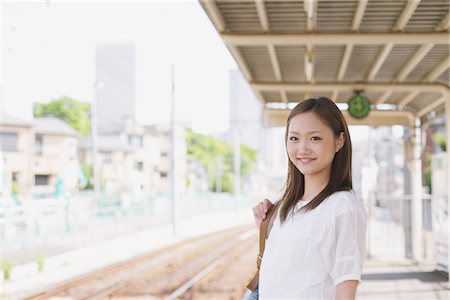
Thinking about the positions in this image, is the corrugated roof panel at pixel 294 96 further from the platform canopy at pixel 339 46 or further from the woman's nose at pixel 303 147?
the woman's nose at pixel 303 147

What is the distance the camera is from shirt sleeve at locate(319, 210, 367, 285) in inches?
61.1

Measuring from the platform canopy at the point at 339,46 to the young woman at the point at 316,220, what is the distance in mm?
4169

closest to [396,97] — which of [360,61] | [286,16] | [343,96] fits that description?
[343,96]

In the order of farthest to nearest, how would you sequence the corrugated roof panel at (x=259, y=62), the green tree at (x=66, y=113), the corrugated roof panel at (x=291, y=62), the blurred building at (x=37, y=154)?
1. the green tree at (x=66, y=113)
2. the blurred building at (x=37, y=154)
3. the corrugated roof panel at (x=291, y=62)
4. the corrugated roof panel at (x=259, y=62)

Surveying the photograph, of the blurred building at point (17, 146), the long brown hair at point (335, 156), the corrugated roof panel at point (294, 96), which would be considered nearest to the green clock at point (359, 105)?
the corrugated roof panel at point (294, 96)

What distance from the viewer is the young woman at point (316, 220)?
61.6 inches

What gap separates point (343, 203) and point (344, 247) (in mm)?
105

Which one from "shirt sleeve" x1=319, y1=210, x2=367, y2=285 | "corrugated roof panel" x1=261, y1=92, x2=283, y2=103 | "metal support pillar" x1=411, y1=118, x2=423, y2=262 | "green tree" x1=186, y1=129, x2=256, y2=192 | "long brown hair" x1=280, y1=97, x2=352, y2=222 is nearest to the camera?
"shirt sleeve" x1=319, y1=210, x2=367, y2=285

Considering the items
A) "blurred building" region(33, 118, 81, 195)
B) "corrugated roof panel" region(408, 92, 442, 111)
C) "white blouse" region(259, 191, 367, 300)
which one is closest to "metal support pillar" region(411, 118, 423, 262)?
"corrugated roof panel" region(408, 92, 442, 111)

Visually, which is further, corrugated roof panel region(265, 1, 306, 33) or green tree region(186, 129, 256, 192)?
green tree region(186, 129, 256, 192)

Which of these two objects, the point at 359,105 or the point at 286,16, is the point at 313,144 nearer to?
the point at 286,16

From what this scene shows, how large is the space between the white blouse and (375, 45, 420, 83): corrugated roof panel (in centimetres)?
645

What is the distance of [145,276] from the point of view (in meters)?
12.4

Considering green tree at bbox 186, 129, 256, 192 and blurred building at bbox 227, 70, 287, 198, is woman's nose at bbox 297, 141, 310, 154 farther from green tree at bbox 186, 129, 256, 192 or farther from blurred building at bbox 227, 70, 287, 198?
blurred building at bbox 227, 70, 287, 198
